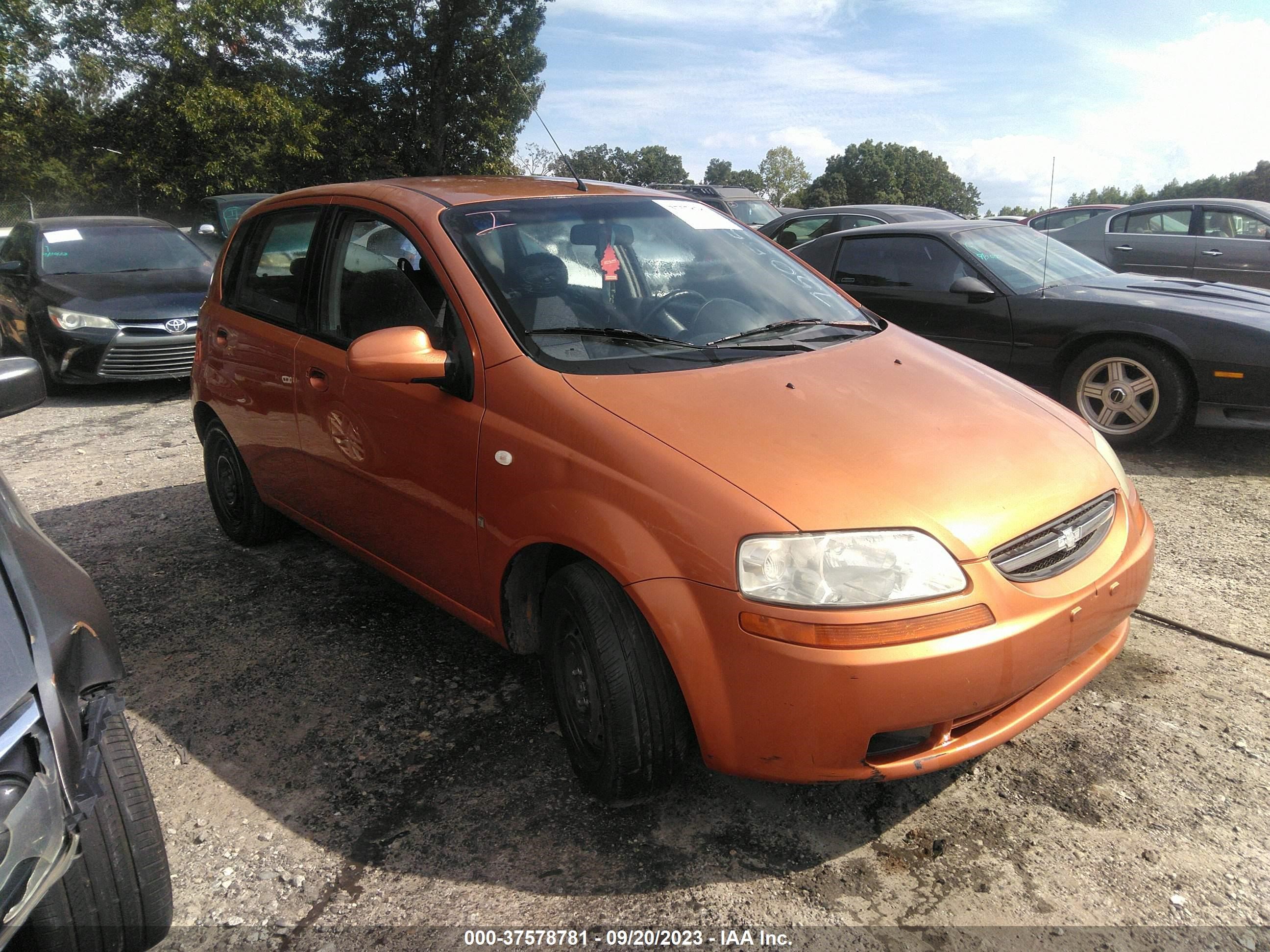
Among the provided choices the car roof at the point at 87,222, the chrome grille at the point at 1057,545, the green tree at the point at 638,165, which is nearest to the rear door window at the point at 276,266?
the chrome grille at the point at 1057,545

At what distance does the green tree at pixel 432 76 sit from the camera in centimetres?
3080

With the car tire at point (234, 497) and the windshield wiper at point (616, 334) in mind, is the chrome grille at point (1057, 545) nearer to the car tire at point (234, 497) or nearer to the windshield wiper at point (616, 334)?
the windshield wiper at point (616, 334)

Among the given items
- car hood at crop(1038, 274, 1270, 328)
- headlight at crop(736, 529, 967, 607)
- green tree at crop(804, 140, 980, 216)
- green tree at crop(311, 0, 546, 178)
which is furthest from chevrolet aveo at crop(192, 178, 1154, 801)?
green tree at crop(804, 140, 980, 216)

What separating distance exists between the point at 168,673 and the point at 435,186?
1962 millimetres

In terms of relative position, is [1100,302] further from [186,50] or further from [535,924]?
[186,50]

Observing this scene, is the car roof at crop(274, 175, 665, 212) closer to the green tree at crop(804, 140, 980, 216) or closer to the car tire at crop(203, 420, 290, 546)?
the car tire at crop(203, 420, 290, 546)

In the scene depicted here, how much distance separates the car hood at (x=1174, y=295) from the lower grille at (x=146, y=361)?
670 cm

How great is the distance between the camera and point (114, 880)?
6.01 ft

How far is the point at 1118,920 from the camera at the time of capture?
6.86 ft

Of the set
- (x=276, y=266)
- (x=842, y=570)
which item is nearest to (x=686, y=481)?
(x=842, y=570)

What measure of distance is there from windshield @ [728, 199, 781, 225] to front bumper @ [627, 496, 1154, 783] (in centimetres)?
1331

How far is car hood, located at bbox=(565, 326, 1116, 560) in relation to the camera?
2117mm

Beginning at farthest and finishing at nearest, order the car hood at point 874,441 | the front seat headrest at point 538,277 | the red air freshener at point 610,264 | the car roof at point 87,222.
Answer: the car roof at point 87,222
the red air freshener at point 610,264
the front seat headrest at point 538,277
the car hood at point 874,441

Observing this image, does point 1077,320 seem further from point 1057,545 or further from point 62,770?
point 62,770
